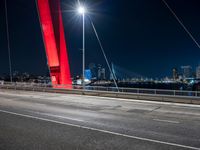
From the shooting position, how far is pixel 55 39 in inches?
1118

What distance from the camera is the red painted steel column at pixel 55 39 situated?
28.4 m

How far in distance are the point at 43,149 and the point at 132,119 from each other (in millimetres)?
5236

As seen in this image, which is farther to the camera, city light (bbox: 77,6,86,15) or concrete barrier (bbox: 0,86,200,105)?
city light (bbox: 77,6,86,15)

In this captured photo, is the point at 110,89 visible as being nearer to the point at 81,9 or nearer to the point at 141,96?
the point at 141,96

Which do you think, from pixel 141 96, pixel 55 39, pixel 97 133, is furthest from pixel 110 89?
pixel 97 133

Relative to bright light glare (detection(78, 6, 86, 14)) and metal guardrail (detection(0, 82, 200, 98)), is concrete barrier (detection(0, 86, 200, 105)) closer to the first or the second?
metal guardrail (detection(0, 82, 200, 98))

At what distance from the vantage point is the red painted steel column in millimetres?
28406

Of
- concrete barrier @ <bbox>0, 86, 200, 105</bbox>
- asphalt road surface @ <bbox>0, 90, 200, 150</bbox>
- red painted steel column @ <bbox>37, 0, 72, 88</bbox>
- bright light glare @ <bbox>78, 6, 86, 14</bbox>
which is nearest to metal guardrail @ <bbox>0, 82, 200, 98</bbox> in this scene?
concrete barrier @ <bbox>0, 86, 200, 105</bbox>

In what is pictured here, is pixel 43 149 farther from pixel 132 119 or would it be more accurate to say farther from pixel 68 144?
pixel 132 119

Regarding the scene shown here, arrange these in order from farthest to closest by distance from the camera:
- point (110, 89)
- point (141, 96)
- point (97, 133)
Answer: point (110, 89) → point (141, 96) → point (97, 133)

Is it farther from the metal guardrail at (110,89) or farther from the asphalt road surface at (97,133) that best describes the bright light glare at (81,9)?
the asphalt road surface at (97,133)

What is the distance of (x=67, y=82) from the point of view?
29031 millimetres

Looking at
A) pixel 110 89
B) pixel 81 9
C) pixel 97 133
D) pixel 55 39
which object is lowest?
pixel 97 133

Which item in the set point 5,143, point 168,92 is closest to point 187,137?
point 5,143
